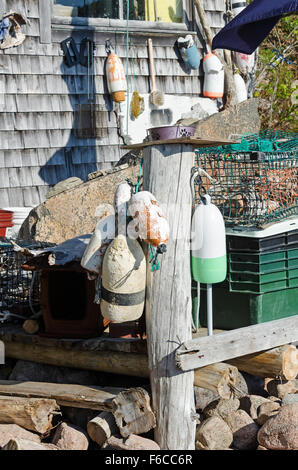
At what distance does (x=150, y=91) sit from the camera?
8.40 meters

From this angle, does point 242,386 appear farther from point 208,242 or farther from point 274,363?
point 208,242

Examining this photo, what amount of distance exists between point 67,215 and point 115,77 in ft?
9.22

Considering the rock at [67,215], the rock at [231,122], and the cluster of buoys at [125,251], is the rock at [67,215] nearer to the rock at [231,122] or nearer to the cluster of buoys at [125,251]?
the rock at [231,122]

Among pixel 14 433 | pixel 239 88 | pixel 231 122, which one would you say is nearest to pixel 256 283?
pixel 14 433

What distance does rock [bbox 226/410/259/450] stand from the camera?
365 cm

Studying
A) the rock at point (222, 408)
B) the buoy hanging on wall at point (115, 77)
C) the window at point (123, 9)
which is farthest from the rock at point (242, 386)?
the window at point (123, 9)

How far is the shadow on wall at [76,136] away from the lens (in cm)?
775

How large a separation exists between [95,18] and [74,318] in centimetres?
507

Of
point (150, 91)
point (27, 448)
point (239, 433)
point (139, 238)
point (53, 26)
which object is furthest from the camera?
point (150, 91)

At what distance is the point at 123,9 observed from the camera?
27.0 ft

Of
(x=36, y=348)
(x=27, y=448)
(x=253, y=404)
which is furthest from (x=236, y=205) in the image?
(x=27, y=448)

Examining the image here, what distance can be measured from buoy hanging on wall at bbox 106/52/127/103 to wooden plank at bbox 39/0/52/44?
0.82 meters

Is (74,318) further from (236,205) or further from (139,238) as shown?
(236,205)

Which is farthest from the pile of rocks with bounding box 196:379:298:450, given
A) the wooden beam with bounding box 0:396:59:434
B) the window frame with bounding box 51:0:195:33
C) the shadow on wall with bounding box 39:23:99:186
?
the window frame with bounding box 51:0:195:33
